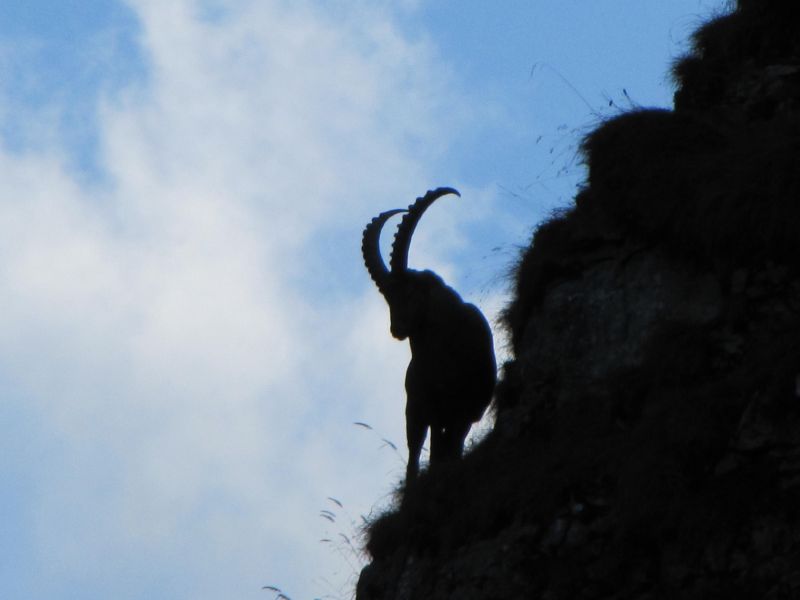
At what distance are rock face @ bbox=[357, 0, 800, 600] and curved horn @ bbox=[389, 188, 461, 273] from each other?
1124 mm

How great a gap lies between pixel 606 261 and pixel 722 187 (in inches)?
41.6

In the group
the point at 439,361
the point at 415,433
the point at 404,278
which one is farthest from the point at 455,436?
the point at 404,278

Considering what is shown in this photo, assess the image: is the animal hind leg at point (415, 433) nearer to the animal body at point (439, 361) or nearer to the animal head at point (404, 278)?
the animal body at point (439, 361)

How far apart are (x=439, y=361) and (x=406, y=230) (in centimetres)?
109

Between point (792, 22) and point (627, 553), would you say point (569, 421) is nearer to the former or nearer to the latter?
point (627, 553)

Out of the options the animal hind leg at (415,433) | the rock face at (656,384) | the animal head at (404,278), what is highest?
the animal head at (404,278)

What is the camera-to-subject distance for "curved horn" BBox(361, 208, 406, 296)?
12.3 meters

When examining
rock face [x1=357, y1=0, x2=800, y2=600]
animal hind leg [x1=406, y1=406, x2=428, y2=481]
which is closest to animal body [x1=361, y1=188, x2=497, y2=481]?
animal hind leg [x1=406, y1=406, x2=428, y2=481]

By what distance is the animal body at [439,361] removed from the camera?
12.0m

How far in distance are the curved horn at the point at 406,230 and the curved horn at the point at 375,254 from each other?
0.31ft

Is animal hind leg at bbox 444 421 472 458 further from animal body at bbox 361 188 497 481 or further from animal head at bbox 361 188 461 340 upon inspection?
animal head at bbox 361 188 461 340

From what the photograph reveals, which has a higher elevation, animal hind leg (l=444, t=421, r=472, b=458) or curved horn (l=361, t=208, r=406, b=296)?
curved horn (l=361, t=208, r=406, b=296)

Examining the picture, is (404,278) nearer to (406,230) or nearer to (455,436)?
(406,230)

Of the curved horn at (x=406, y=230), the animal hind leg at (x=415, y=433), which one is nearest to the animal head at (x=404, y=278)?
the curved horn at (x=406, y=230)
